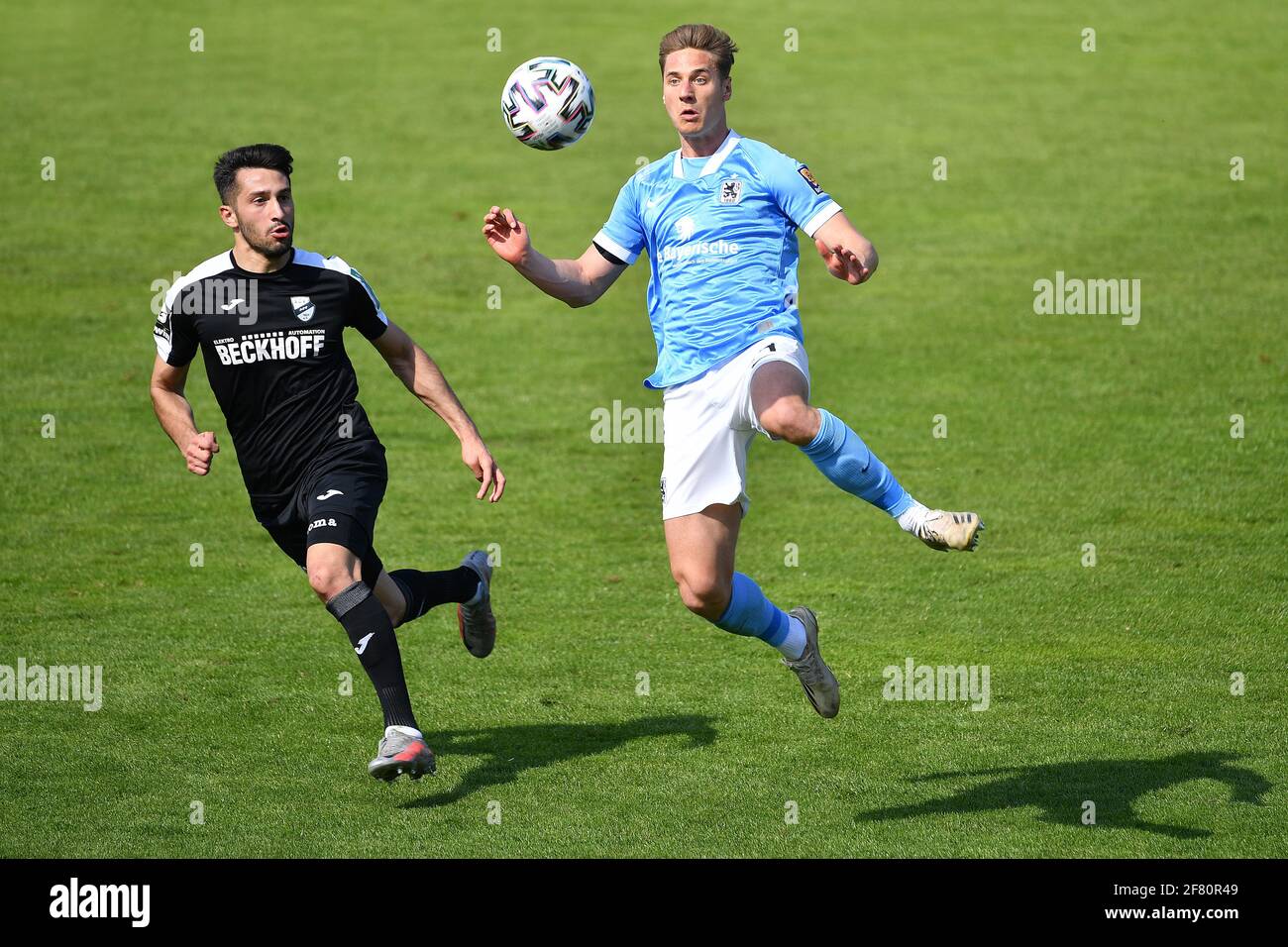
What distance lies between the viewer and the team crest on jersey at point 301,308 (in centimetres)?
775

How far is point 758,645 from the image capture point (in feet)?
32.6

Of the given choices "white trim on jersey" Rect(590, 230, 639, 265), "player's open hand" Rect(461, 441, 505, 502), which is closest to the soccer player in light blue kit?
"white trim on jersey" Rect(590, 230, 639, 265)

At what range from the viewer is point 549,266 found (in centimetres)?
795

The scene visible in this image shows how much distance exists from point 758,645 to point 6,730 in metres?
4.26

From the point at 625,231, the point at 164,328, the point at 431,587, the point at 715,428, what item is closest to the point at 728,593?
the point at 715,428

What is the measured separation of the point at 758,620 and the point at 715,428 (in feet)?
3.17

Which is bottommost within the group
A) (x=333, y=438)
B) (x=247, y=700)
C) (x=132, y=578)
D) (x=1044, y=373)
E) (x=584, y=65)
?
(x=247, y=700)

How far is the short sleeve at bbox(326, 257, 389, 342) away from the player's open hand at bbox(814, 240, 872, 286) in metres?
2.18

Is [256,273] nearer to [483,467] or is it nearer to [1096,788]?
[483,467]

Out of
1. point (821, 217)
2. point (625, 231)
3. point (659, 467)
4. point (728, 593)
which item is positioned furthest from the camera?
point (659, 467)

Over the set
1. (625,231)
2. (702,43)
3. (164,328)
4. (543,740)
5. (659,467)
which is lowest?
(543,740)

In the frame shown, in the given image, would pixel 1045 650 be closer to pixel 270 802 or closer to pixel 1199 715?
pixel 1199 715

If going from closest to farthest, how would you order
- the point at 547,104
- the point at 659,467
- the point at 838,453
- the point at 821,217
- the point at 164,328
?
1. the point at 838,453
2. the point at 821,217
3. the point at 164,328
4. the point at 547,104
5. the point at 659,467
